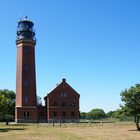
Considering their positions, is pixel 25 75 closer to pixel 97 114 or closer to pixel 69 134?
pixel 69 134

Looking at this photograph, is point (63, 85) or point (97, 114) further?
point (97, 114)

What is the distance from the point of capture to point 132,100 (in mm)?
48156

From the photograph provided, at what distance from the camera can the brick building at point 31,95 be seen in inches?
3054

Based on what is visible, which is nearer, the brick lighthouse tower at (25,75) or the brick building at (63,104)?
the brick lighthouse tower at (25,75)

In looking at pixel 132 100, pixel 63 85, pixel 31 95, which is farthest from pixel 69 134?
pixel 63 85

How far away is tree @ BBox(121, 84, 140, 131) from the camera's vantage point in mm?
47906

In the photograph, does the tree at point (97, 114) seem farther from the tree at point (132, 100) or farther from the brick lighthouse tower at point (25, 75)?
the tree at point (132, 100)

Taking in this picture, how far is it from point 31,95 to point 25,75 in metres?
4.93

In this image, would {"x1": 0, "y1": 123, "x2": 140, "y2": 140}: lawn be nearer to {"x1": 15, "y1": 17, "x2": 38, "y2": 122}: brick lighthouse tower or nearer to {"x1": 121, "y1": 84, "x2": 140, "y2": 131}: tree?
{"x1": 121, "y1": 84, "x2": 140, "y2": 131}: tree

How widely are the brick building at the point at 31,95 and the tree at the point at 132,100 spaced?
3388 centimetres

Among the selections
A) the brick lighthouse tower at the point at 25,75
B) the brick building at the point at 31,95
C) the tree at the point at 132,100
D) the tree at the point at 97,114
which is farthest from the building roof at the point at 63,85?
the tree at the point at 97,114

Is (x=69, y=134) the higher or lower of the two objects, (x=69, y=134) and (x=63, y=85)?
the lower

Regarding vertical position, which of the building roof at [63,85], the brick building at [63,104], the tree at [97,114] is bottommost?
the tree at [97,114]

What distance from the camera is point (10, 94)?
116m
